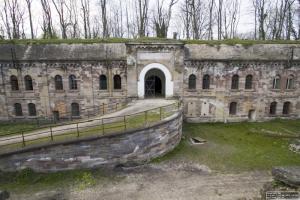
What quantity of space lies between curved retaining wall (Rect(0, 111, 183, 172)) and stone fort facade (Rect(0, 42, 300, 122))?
644cm

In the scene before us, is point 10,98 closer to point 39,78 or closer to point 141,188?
point 39,78

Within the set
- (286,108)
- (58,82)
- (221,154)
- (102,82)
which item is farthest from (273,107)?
(58,82)

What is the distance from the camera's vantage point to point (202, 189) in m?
10.3

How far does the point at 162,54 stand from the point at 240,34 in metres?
27.7

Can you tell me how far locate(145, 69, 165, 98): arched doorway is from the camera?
19.7 metres

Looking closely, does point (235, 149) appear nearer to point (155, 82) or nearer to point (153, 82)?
point (153, 82)

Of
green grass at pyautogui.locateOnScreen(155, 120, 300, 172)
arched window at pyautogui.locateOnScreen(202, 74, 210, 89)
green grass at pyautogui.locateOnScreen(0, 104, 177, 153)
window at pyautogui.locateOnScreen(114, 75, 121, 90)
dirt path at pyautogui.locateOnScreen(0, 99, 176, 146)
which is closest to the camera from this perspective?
green grass at pyautogui.locateOnScreen(0, 104, 177, 153)

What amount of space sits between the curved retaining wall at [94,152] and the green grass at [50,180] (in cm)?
29

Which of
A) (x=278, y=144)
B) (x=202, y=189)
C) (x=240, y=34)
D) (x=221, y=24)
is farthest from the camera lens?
(x=240, y=34)

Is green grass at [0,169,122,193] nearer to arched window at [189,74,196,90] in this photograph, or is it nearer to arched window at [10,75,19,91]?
arched window at [10,75,19,91]

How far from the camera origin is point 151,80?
789 inches

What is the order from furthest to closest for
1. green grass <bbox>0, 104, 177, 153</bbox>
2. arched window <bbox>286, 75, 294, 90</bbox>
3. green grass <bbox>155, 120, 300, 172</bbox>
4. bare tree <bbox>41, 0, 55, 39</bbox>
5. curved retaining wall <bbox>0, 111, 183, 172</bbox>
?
bare tree <bbox>41, 0, 55, 39</bbox>
arched window <bbox>286, 75, 294, 90</bbox>
green grass <bbox>155, 120, 300, 172</bbox>
green grass <bbox>0, 104, 177, 153</bbox>
curved retaining wall <bbox>0, 111, 183, 172</bbox>

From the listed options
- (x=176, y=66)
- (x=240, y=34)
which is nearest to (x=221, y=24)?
(x=240, y=34)

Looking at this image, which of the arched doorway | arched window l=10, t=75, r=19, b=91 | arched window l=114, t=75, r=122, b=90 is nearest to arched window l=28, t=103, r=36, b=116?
arched window l=10, t=75, r=19, b=91
